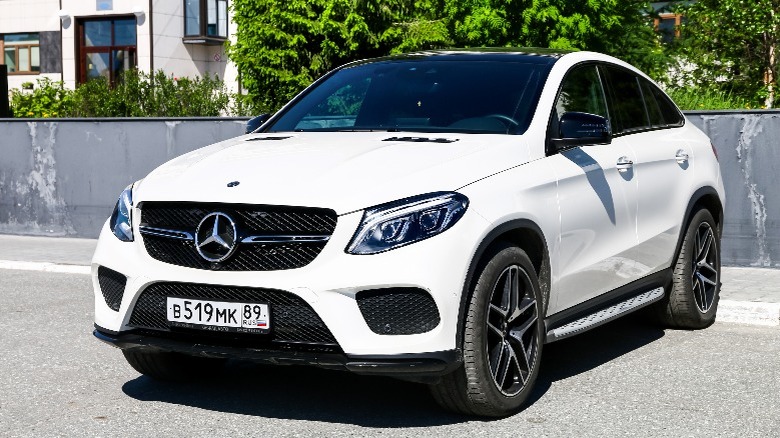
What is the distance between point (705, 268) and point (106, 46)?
41060 millimetres

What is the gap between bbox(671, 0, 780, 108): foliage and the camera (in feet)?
73.0

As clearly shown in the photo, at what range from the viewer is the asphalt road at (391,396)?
559 cm

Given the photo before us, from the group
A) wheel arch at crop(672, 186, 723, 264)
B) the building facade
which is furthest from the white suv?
the building facade

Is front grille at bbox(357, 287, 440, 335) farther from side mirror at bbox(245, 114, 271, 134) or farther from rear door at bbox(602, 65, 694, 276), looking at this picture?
side mirror at bbox(245, 114, 271, 134)

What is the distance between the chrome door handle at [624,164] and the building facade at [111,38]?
39.1 meters

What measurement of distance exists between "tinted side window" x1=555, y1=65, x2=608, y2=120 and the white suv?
0.01 meters

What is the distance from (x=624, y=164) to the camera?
692 centimetres

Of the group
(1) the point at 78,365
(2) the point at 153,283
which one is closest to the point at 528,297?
(2) the point at 153,283

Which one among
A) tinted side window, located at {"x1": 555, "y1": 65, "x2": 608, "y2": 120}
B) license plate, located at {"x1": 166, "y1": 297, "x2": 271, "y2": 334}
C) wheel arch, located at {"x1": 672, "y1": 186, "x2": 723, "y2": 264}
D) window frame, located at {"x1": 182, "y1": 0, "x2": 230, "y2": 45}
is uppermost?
window frame, located at {"x1": 182, "y1": 0, "x2": 230, "y2": 45}

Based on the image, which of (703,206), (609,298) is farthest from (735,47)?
(609,298)

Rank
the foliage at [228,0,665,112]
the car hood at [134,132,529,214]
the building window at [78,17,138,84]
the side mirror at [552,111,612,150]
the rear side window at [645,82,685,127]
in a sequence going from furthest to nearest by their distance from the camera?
the building window at [78,17,138,84], the foliage at [228,0,665,112], the rear side window at [645,82,685,127], the side mirror at [552,111,612,150], the car hood at [134,132,529,214]

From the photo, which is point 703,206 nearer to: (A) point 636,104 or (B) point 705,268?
(B) point 705,268

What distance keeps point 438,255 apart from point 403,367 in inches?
19.1

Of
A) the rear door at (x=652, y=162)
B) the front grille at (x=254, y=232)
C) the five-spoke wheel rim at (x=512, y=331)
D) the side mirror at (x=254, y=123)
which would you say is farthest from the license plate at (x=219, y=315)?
the rear door at (x=652, y=162)
